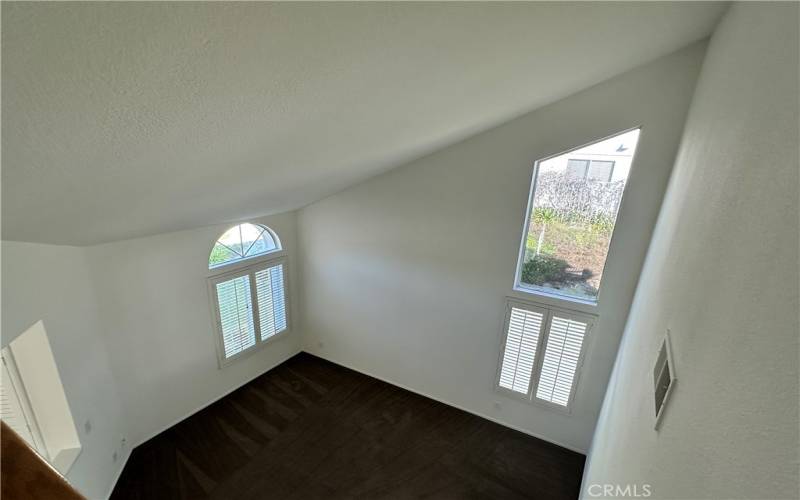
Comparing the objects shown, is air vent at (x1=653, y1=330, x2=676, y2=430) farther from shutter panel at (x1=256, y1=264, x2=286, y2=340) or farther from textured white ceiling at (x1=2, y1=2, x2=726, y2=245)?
shutter panel at (x1=256, y1=264, x2=286, y2=340)

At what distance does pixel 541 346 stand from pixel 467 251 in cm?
139

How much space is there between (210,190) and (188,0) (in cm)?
191

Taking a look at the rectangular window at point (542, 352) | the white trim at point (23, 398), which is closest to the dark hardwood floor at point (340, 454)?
the rectangular window at point (542, 352)

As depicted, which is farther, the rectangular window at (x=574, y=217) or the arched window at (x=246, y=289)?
the arched window at (x=246, y=289)

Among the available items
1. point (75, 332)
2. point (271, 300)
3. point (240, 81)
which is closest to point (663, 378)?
point (240, 81)

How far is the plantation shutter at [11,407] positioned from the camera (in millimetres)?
2469

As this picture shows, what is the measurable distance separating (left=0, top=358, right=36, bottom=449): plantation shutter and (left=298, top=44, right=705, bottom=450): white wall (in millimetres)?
3249

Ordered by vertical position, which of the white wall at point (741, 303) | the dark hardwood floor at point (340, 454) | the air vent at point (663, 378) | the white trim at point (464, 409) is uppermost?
the white wall at point (741, 303)

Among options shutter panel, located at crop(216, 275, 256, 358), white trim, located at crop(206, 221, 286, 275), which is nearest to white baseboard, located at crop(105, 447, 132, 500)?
shutter panel, located at crop(216, 275, 256, 358)

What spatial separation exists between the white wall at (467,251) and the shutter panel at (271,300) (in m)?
0.44

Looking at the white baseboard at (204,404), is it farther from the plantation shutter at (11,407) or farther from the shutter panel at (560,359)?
the shutter panel at (560,359)

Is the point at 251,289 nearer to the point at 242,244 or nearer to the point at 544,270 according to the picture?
the point at 242,244

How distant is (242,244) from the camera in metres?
4.59

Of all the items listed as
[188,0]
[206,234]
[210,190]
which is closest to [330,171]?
[210,190]
